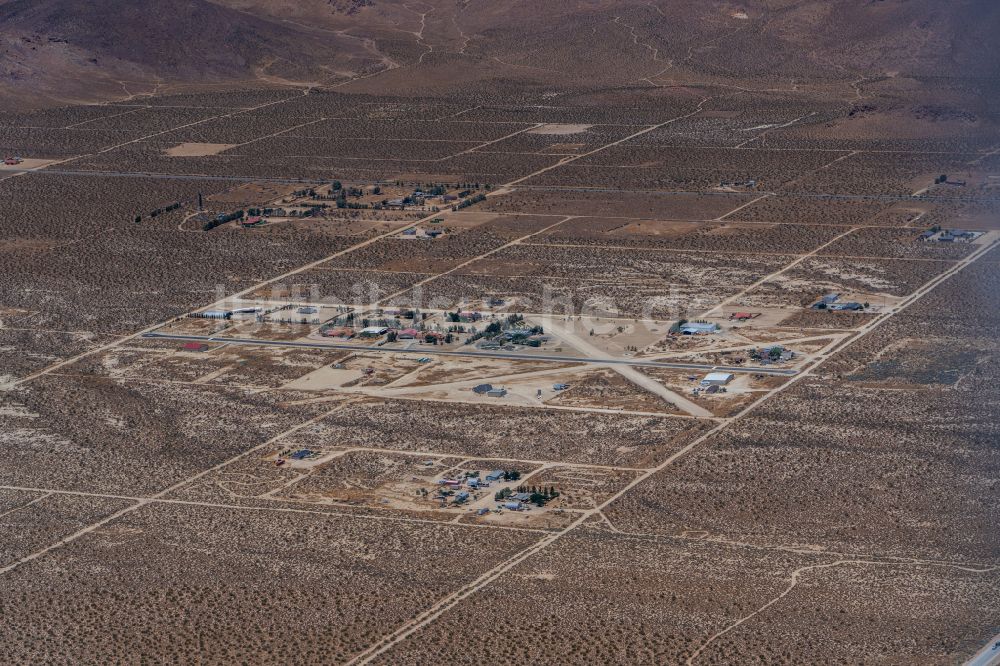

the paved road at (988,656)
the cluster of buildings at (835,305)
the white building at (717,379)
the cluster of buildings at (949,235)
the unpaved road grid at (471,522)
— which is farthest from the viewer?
the cluster of buildings at (949,235)

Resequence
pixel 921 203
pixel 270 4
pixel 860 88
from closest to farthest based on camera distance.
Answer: pixel 921 203 < pixel 860 88 < pixel 270 4

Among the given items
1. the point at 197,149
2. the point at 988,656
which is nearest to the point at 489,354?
the point at 988,656

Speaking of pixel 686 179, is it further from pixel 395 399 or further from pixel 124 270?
pixel 395 399

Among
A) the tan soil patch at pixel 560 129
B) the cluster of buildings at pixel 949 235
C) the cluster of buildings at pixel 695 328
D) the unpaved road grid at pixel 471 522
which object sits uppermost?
the tan soil patch at pixel 560 129

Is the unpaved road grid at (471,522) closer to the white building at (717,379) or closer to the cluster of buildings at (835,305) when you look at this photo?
the white building at (717,379)

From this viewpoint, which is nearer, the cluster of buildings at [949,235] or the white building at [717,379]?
the white building at [717,379]

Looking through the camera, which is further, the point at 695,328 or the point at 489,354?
the point at 695,328

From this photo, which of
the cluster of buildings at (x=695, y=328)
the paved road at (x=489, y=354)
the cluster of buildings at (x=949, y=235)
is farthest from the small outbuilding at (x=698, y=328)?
the cluster of buildings at (x=949, y=235)

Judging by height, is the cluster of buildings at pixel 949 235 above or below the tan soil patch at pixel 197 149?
above

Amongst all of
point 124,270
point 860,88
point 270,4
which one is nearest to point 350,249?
point 124,270

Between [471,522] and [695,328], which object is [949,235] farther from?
[471,522]

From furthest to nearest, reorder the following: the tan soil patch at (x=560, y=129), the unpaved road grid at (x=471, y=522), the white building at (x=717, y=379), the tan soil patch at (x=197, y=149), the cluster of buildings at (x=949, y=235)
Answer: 1. the tan soil patch at (x=560, y=129)
2. the tan soil patch at (x=197, y=149)
3. the cluster of buildings at (x=949, y=235)
4. the white building at (x=717, y=379)
5. the unpaved road grid at (x=471, y=522)
